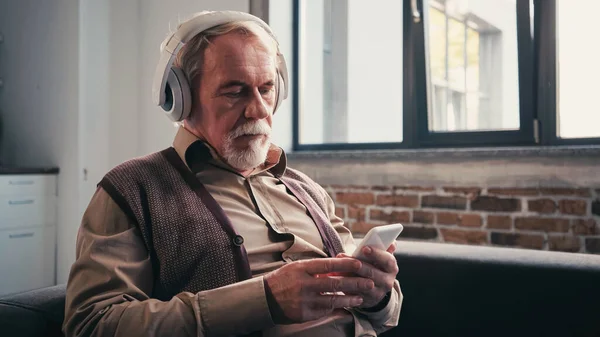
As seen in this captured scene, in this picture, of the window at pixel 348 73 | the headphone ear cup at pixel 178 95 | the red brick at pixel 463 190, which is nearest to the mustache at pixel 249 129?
the headphone ear cup at pixel 178 95

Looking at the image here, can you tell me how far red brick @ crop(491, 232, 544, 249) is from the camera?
2.39 meters

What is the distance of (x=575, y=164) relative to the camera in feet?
7.46

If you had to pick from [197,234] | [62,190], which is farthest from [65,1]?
[197,234]

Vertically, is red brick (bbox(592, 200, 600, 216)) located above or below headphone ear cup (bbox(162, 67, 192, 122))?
below

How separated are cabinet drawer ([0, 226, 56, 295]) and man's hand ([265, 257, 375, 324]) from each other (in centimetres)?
262

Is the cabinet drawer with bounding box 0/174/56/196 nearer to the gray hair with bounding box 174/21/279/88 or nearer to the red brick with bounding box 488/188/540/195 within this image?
the gray hair with bounding box 174/21/279/88

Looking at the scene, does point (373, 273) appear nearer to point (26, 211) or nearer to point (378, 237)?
point (378, 237)

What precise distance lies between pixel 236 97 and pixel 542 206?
1.64 m

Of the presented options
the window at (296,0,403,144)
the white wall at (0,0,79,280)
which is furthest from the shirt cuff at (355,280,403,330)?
the white wall at (0,0,79,280)

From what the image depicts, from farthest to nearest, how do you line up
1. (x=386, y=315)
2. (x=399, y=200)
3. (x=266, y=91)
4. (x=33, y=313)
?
(x=399, y=200) < (x=266, y=91) < (x=386, y=315) < (x=33, y=313)

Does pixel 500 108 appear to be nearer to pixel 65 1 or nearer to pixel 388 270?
pixel 388 270

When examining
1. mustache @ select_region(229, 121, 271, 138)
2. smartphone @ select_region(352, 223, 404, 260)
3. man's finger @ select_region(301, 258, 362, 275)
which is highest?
mustache @ select_region(229, 121, 271, 138)

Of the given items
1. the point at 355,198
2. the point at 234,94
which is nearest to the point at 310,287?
the point at 234,94

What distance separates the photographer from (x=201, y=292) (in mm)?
1033
